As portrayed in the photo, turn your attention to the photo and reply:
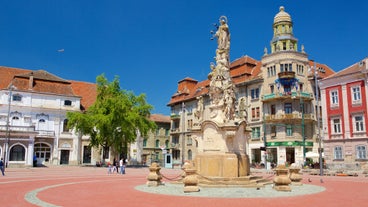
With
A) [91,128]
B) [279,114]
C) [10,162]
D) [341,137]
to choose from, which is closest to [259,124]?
[279,114]

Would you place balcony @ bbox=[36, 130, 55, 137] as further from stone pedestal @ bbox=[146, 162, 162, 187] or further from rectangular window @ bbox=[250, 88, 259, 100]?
stone pedestal @ bbox=[146, 162, 162, 187]

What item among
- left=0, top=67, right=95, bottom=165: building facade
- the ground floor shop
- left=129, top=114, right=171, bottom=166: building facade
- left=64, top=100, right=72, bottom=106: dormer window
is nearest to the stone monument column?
the ground floor shop

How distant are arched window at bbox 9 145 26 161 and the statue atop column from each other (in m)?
34.4

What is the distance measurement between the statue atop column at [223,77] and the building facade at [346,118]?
24477 mm

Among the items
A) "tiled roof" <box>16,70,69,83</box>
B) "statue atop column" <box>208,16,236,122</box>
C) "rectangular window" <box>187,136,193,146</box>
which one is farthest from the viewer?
"rectangular window" <box>187,136,193,146</box>

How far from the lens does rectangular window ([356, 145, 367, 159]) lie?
3706cm

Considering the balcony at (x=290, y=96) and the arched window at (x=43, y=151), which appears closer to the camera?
the balcony at (x=290, y=96)

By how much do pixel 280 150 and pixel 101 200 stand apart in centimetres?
3898

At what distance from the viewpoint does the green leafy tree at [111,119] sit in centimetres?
4258

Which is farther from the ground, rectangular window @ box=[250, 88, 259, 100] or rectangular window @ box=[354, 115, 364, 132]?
rectangular window @ box=[250, 88, 259, 100]

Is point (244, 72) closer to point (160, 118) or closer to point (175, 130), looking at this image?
point (175, 130)

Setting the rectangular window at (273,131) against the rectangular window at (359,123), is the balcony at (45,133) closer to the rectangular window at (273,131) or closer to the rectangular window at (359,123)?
the rectangular window at (273,131)

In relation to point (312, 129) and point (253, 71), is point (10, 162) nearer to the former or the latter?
point (253, 71)

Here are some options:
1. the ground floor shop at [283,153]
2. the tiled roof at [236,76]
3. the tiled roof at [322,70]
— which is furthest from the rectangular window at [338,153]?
the tiled roof at [236,76]
